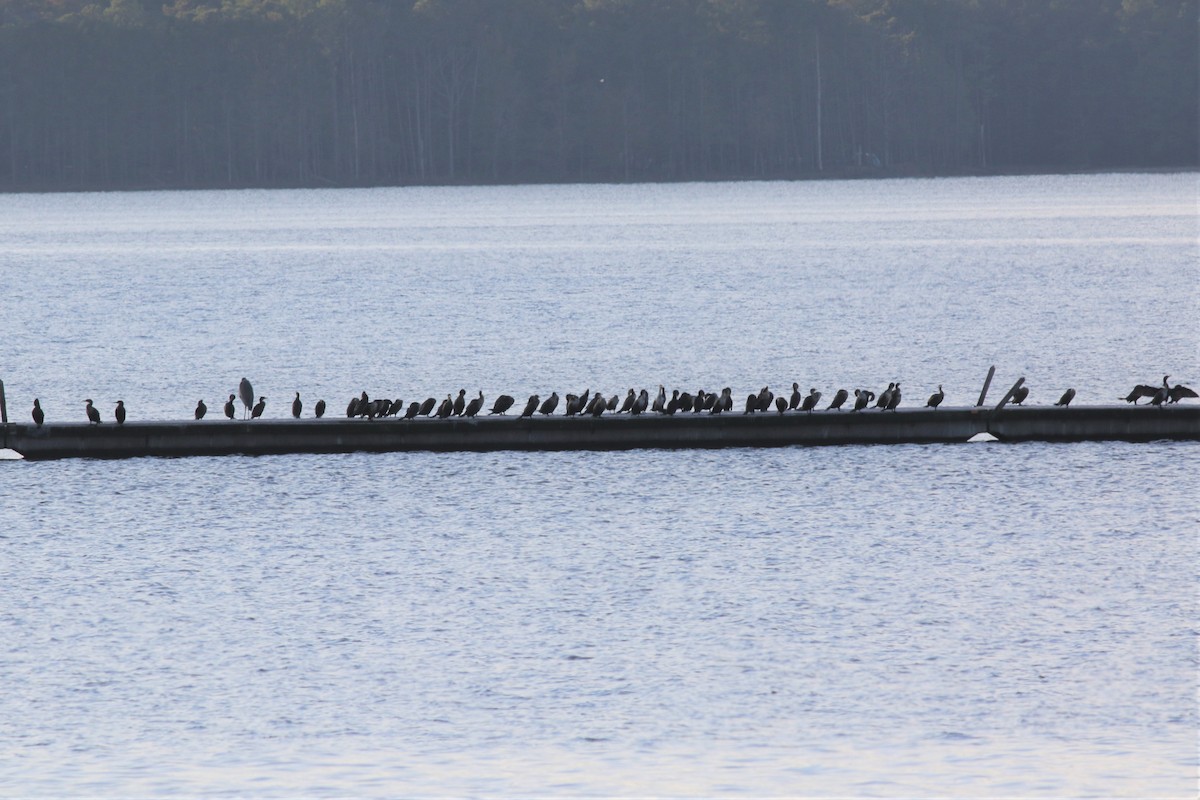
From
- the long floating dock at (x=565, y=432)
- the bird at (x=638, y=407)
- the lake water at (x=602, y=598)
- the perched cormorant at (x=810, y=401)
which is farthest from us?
the perched cormorant at (x=810, y=401)

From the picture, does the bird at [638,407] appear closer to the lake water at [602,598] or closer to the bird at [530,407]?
the lake water at [602,598]

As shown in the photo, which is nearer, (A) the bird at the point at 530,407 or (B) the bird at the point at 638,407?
(B) the bird at the point at 638,407

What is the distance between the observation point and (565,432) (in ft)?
120

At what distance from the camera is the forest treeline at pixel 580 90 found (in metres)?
172

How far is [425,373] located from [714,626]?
108ft

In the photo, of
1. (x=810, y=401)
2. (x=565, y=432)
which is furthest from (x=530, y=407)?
(x=810, y=401)

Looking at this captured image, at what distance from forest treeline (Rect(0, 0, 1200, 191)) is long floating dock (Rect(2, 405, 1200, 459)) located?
13547 cm

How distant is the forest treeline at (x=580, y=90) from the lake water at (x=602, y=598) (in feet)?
363

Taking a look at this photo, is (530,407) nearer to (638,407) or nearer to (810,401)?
(638,407)

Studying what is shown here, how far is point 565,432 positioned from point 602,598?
10659 mm

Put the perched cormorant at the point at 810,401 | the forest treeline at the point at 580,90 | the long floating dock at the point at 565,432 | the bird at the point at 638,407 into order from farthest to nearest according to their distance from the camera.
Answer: the forest treeline at the point at 580,90 < the perched cormorant at the point at 810,401 < the bird at the point at 638,407 < the long floating dock at the point at 565,432

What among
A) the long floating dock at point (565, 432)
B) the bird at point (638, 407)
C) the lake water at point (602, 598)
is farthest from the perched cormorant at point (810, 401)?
the bird at point (638, 407)

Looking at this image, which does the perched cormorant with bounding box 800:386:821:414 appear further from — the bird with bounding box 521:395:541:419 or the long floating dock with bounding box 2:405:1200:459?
the bird with bounding box 521:395:541:419

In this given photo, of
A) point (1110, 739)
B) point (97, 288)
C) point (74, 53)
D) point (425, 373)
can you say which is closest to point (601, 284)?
point (97, 288)
